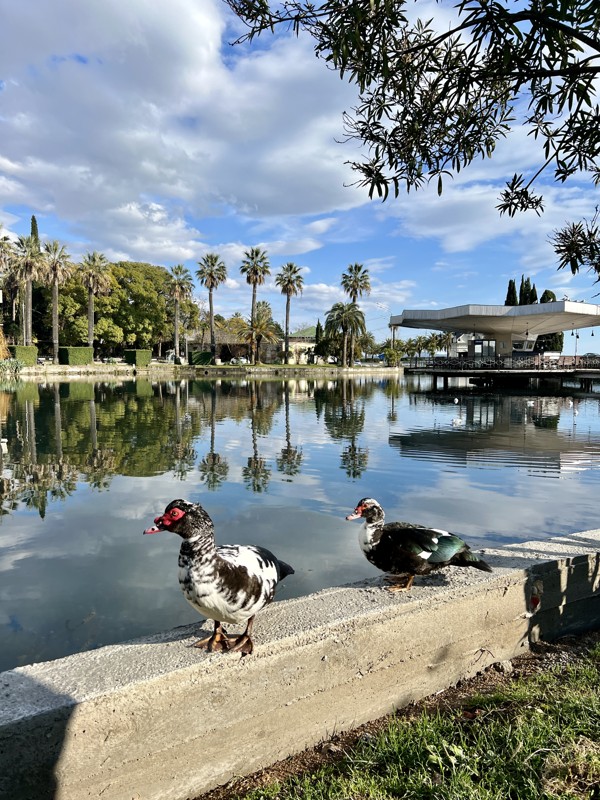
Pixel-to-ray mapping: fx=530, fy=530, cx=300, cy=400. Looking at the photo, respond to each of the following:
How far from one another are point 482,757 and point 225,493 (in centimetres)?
922

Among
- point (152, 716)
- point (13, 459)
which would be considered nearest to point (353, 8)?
point (152, 716)

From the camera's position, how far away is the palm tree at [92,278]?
63281 mm

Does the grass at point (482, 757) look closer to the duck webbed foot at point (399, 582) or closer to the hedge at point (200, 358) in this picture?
the duck webbed foot at point (399, 582)

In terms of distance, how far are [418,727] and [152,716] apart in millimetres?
1642

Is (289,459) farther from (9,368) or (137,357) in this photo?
(137,357)

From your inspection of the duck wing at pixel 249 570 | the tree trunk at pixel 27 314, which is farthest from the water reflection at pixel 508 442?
the tree trunk at pixel 27 314

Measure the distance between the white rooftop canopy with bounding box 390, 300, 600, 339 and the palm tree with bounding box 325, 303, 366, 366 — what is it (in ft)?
38.9

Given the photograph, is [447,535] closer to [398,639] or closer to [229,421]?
[398,639]

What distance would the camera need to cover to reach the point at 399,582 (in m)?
4.24

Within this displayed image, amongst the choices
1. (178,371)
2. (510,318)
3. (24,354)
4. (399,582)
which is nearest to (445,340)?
(510,318)

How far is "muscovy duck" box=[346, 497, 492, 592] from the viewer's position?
411cm

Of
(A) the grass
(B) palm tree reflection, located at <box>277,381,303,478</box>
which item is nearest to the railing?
(B) palm tree reflection, located at <box>277,381,303,478</box>

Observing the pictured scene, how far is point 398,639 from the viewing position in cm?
366

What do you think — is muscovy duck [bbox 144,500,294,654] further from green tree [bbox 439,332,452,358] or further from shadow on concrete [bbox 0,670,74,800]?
green tree [bbox 439,332,452,358]
